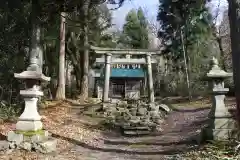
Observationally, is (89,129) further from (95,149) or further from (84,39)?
(84,39)

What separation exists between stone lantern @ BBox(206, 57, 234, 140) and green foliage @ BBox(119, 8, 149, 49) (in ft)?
111

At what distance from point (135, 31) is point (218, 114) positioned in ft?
119

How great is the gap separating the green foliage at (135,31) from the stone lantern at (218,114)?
3368cm

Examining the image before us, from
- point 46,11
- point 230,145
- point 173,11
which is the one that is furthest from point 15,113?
point 173,11

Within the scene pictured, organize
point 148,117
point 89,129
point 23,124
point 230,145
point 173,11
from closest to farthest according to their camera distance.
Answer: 1. point 230,145
2. point 23,124
3. point 89,129
4. point 148,117
5. point 173,11

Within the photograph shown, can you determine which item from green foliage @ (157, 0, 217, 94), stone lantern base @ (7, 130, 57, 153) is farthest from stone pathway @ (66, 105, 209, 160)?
green foliage @ (157, 0, 217, 94)

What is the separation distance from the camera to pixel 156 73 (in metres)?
41.1

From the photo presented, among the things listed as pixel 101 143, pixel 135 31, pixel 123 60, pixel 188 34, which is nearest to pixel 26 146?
pixel 101 143

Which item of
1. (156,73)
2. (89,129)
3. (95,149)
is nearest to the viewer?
(95,149)

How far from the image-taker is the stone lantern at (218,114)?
923cm

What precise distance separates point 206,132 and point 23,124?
4.95 metres

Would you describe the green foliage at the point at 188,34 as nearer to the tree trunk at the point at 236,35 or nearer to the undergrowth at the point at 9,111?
the undergrowth at the point at 9,111

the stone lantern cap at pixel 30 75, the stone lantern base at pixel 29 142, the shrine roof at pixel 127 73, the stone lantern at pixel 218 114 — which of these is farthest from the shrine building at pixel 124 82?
the stone lantern base at pixel 29 142

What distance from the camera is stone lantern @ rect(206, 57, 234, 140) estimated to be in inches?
364
